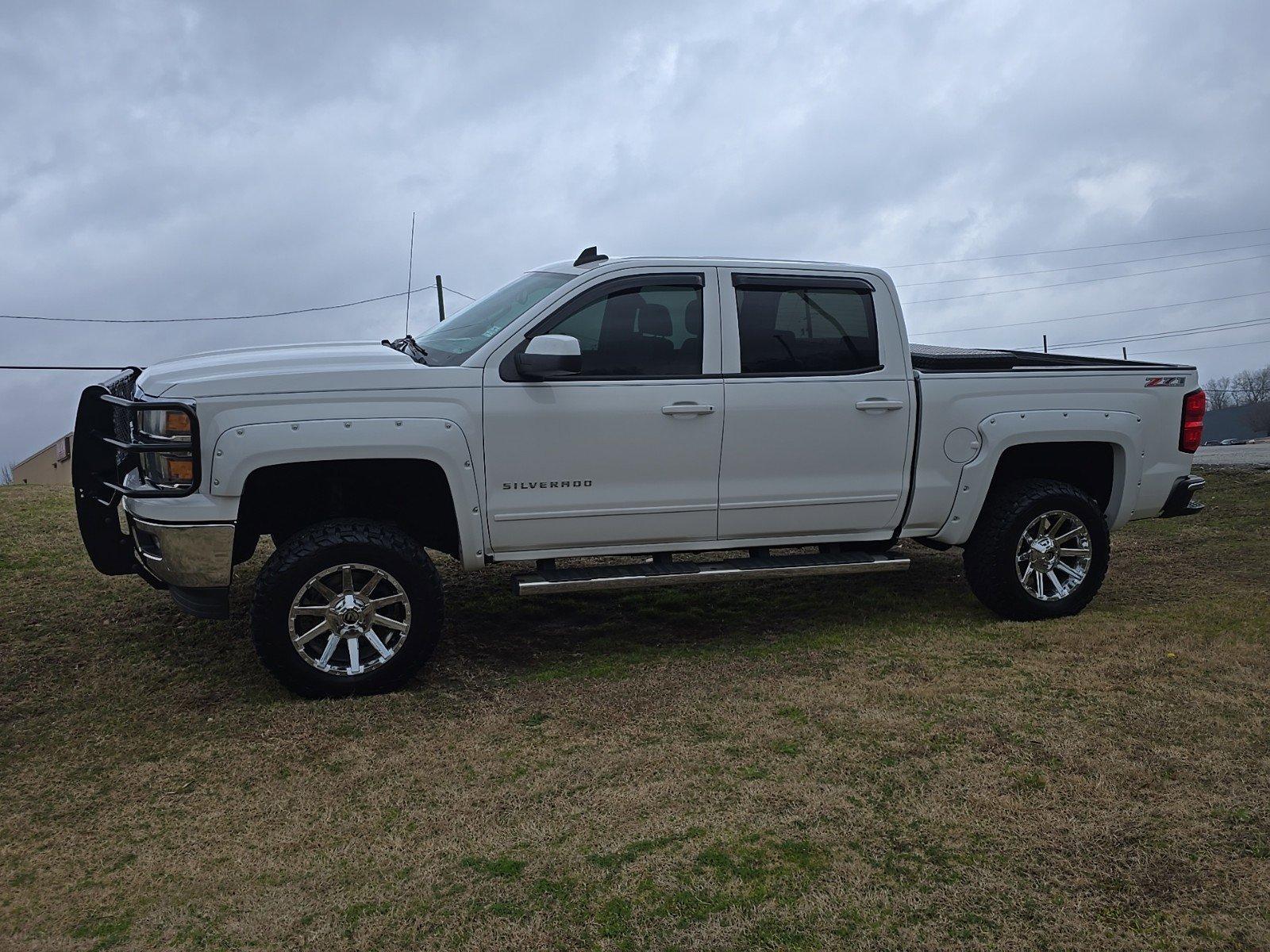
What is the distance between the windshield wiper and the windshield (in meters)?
0.04

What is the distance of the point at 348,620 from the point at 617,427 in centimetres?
159

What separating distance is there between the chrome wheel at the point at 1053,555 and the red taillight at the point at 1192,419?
36.8 inches

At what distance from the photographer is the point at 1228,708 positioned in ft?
15.9

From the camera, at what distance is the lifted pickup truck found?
490cm

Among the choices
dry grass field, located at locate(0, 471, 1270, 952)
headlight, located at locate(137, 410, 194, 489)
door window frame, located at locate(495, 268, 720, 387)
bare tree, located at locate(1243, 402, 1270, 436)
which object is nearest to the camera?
dry grass field, located at locate(0, 471, 1270, 952)

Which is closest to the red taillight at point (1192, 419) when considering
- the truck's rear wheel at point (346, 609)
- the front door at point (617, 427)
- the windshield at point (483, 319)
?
the front door at point (617, 427)

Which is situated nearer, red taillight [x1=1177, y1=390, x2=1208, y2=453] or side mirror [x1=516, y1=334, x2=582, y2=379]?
side mirror [x1=516, y1=334, x2=582, y2=379]

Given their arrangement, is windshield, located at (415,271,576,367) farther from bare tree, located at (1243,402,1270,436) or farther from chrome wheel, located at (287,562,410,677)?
bare tree, located at (1243,402,1270,436)

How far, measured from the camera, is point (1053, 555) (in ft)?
20.8

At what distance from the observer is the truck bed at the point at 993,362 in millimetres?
6258

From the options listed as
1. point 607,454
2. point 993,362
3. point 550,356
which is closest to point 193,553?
point 550,356

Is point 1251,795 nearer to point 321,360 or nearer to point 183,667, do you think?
point 321,360

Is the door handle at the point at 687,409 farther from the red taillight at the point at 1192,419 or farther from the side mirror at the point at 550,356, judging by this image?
the red taillight at the point at 1192,419

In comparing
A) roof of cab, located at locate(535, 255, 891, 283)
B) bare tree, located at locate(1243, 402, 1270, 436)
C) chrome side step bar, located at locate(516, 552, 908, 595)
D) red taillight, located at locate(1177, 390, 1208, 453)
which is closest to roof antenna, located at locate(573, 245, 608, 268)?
roof of cab, located at locate(535, 255, 891, 283)
